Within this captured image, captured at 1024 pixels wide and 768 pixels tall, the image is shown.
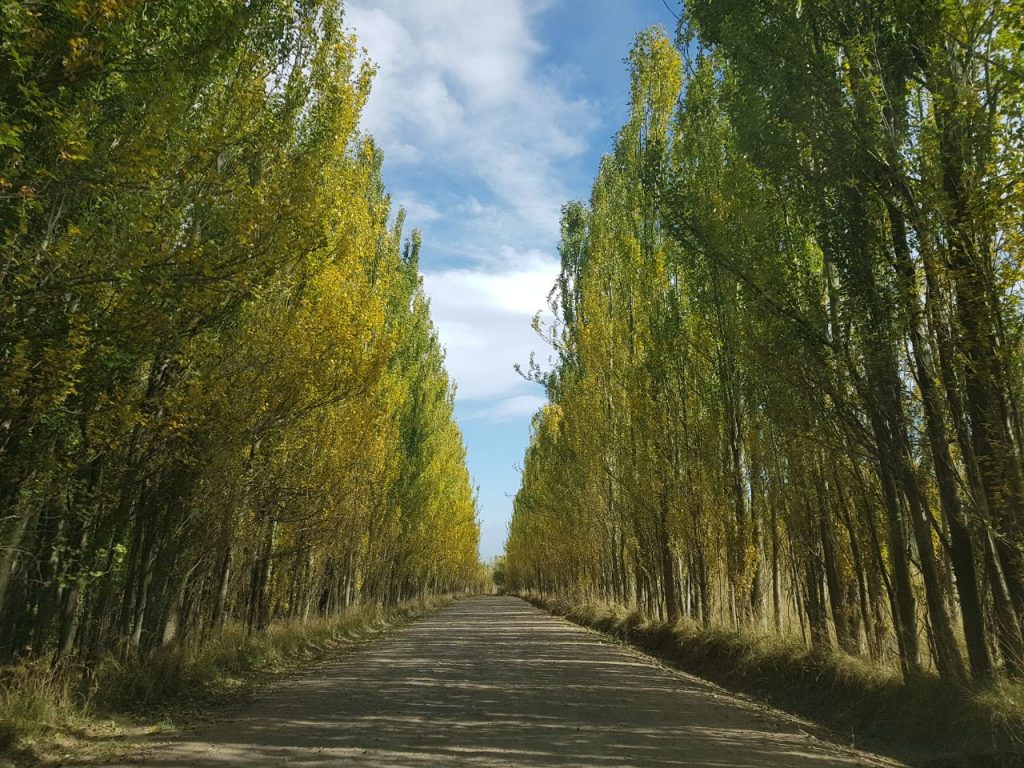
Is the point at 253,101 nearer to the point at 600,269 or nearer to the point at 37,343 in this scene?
the point at 37,343

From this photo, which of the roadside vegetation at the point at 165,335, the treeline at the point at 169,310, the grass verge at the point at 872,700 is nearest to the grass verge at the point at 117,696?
the roadside vegetation at the point at 165,335

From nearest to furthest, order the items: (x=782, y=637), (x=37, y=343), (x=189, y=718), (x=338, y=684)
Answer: (x=37, y=343) → (x=189, y=718) → (x=338, y=684) → (x=782, y=637)

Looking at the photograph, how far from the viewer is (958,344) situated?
18.3 feet

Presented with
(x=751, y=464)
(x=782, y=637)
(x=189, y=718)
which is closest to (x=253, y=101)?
(x=189, y=718)

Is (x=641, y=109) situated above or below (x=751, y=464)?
above

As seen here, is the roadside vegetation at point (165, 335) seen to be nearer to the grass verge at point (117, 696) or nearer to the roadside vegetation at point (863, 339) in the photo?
the grass verge at point (117, 696)

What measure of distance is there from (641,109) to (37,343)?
14954mm

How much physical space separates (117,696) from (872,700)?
7.60 m

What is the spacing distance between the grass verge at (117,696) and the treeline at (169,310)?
57cm

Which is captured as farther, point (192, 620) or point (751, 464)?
point (751, 464)

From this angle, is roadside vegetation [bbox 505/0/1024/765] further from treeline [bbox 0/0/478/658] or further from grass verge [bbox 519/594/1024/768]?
treeline [bbox 0/0/478/658]

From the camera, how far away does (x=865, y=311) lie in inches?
276

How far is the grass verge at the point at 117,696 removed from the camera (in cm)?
507

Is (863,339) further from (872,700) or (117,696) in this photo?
(117,696)
